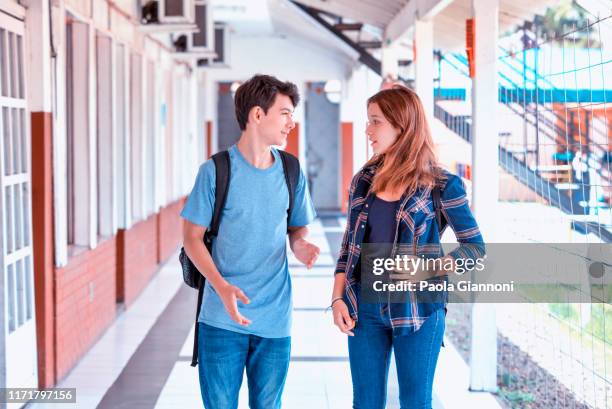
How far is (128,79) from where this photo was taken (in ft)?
24.8

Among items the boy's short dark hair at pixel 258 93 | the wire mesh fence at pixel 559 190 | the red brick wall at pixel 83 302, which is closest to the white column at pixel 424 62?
the wire mesh fence at pixel 559 190

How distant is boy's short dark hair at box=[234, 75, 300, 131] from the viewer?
106 inches

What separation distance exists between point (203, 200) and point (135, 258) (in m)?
5.78

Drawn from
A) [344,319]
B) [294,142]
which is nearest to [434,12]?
[344,319]

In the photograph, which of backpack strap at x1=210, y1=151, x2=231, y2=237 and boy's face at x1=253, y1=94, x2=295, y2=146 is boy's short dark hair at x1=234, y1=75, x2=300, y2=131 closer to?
boy's face at x1=253, y1=94, x2=295, y2=146

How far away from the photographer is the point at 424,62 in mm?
6555

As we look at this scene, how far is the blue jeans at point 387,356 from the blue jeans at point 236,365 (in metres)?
0.28

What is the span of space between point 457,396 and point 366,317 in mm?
2339

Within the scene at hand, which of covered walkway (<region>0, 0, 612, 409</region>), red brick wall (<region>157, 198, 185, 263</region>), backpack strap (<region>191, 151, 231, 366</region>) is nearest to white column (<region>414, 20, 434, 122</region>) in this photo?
covered walkway (<region>0, 0, 612, 409</region>)

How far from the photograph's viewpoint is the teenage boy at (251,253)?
2.66m

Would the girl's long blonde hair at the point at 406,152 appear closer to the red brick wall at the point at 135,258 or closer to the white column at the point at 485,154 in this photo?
the white column at the point at 485,154

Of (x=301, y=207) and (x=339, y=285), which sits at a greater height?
(x=301, y=207)

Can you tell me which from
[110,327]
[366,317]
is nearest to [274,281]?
[366,317]

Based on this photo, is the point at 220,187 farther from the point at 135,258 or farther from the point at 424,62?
the point at 135,258
